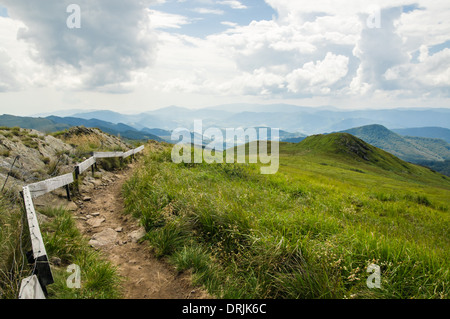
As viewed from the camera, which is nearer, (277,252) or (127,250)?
(277,252)

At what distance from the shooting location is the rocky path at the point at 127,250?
4559 mm

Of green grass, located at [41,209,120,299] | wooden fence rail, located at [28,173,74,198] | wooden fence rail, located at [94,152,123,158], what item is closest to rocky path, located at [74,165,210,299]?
green grass, located at [41,209,120,299]

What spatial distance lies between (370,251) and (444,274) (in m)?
1.06

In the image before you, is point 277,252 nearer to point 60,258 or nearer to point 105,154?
point 60,258

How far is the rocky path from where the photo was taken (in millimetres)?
4559

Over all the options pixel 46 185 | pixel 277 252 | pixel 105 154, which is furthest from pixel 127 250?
pixel 105 154

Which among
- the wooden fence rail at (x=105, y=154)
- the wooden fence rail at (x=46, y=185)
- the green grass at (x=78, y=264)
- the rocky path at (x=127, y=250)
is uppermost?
the wooden fence rail at (x=105, y=154)

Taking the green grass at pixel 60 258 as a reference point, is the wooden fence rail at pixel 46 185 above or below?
above

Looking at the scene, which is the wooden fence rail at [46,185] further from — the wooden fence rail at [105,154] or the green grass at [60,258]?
the wooden fence rail at [105,154]

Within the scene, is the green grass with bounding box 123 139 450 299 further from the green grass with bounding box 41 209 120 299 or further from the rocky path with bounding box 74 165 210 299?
the green grass with bounding box 41 209 120 299

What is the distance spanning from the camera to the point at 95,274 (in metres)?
4.28

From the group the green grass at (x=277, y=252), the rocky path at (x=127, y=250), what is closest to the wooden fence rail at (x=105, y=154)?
the rocky path at (x=127, y=250)

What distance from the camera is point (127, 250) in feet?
19.5
